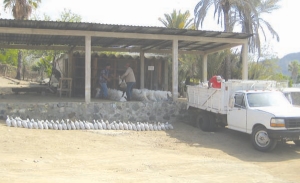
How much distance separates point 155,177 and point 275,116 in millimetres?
4643

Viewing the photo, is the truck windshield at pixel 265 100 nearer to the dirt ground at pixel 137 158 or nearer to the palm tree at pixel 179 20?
the dirt ground at pixel 137 158

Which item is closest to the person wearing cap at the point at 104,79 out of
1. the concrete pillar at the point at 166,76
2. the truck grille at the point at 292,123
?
the concrete pillar at the point at 166,76

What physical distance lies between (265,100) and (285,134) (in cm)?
167

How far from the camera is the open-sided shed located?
1360cm

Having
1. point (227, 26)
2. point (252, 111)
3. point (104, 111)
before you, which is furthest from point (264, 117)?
point (227, 26)

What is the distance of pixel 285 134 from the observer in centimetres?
987

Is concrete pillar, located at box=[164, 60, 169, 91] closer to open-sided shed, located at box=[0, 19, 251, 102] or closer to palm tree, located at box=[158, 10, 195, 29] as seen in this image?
open-sided shed, located at box=[0, 19, 251, 102]

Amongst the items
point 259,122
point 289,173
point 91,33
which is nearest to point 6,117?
point 91,33

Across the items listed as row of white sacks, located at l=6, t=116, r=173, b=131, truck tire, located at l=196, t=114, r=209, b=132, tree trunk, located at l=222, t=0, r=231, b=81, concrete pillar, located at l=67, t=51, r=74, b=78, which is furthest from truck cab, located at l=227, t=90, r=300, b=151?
tree trunk, located at l=222, t=0, r=231, b=81

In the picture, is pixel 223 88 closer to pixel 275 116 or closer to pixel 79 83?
pixel 275 116

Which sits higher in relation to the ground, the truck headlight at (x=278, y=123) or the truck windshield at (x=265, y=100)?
the truck windshield at (x=265, y=100)

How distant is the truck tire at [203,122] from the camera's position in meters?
13.3

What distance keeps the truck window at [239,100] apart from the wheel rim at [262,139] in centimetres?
115

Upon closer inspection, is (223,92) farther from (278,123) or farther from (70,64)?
(70,64)
